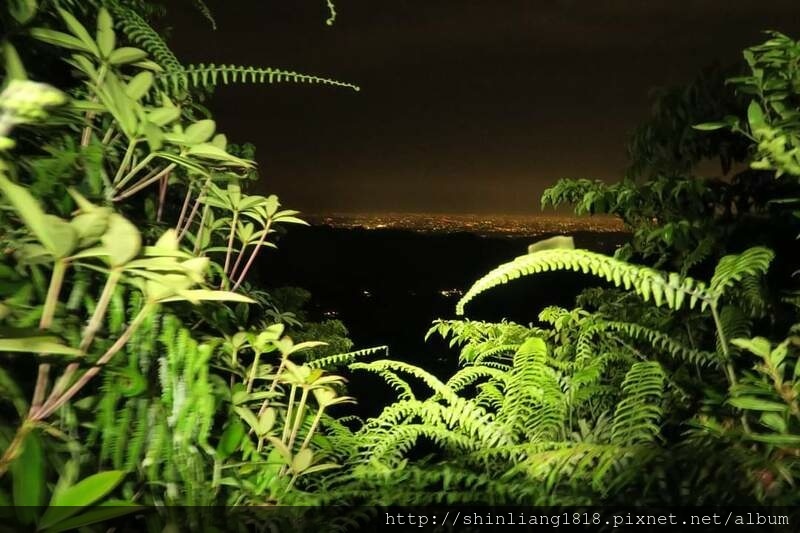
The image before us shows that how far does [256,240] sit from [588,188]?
5.59ft

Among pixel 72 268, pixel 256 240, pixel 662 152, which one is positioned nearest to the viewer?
pixel 72 268

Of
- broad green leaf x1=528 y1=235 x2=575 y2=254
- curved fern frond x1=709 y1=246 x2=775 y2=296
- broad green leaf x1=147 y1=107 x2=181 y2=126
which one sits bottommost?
curved fern frond x1=709 y1=246 x2=775 y2=296

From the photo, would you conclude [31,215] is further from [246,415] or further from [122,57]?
[246,415]

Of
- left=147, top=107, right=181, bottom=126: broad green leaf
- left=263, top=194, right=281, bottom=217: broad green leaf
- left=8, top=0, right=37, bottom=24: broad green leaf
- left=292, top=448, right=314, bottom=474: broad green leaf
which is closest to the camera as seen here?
left=8, top=0, right=37, bottom=24: broad green leaf

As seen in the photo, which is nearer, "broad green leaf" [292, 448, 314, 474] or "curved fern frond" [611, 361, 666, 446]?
"broad green leaf" [292, 448, 314, 474]

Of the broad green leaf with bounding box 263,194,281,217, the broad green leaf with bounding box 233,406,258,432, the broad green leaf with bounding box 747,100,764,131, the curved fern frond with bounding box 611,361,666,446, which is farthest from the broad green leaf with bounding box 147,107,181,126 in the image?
the broad green leaf with bounding box 747,100,764,131

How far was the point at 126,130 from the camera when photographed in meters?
0.92

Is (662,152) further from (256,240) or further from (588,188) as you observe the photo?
(256,240)

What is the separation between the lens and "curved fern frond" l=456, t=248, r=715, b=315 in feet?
4.97

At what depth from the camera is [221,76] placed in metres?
1.43

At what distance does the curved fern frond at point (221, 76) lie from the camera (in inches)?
53.6

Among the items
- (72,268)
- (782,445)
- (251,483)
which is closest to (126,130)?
(72,268)

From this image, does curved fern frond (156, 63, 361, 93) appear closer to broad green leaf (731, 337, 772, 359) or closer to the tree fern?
the tree fern

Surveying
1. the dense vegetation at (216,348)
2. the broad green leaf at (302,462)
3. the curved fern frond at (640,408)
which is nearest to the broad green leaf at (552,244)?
the dense vegetation at (216,348)
